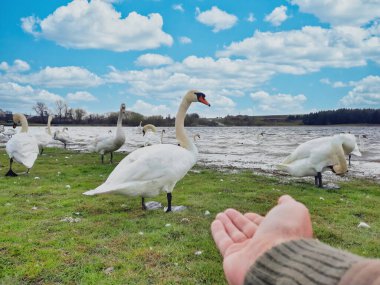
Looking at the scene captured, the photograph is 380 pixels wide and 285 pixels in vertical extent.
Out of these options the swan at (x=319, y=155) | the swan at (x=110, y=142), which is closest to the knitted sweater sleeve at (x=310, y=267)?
the swan at (x=319, y=155)

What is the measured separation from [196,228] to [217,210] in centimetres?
171

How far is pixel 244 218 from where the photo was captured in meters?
2.77

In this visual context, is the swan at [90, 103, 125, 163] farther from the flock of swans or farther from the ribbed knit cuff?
the ribbed knit cuff

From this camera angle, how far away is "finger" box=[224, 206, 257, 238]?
2.60 meters

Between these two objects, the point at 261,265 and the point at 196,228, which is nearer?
the point at 261,265

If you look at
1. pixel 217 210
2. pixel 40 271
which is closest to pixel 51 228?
pixel 40 271

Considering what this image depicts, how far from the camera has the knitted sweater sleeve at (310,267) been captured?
4.58ft

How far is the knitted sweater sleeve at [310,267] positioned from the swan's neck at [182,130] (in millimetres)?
7537

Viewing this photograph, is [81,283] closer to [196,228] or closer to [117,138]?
[196,228]

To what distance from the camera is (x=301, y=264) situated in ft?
5.61

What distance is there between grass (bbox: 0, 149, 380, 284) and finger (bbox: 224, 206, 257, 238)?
243 centimetres

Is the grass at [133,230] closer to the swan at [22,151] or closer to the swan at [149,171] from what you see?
the swan at [149,171]

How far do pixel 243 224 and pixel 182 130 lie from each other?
7.69 meters

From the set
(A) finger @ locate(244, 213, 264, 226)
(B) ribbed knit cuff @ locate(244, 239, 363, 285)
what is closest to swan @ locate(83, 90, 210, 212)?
(A) finger @ locate(244, 213, 264, 226)
